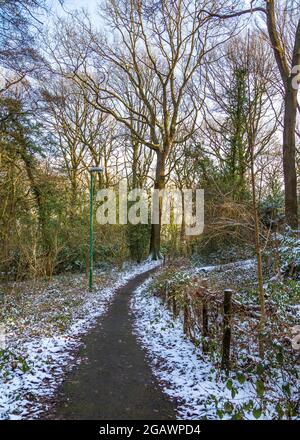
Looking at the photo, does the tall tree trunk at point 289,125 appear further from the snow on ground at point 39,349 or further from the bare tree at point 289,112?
the snow on ground at point 39,349

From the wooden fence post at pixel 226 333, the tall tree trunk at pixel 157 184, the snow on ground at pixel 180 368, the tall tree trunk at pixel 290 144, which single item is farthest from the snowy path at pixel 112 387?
the tall tree trunk at pixel 157 184

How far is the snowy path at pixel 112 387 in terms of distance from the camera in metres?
4.09

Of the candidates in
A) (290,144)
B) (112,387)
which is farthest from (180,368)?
(290,144)

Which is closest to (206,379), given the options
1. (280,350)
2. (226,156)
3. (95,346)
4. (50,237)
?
(280,350)

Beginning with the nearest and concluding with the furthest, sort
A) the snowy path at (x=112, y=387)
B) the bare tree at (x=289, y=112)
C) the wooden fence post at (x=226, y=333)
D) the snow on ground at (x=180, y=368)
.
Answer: the snowy path at (x=112, y=387) → the snow on ground at (x=180, y=368) → the wooden fence post at (x=226, y=333) → the bare tree at (x=289, y=112)

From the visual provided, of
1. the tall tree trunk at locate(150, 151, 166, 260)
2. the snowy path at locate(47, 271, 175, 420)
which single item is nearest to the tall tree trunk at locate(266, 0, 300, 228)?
the snowy path at locate(47, 271, 175, 420)

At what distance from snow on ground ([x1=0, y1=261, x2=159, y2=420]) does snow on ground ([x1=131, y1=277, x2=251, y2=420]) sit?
149 cm

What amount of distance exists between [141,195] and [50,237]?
32.4ft

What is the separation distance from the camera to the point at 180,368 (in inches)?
217

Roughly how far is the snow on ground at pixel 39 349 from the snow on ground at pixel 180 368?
58.7 inches

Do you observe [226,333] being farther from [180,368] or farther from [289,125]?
[289,125]

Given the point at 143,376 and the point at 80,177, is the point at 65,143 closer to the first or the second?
the point at 80,177
